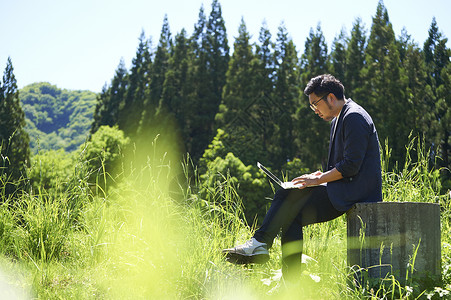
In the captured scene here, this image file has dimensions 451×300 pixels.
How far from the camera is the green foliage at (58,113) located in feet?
249

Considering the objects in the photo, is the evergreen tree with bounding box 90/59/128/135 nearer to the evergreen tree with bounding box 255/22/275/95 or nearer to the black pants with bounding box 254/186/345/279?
the evergreen tree with bounding box 255/22/275/95

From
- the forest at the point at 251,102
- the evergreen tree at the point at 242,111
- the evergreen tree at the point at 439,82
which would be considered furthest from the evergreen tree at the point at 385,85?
the evergreen tree at the point at 242,111

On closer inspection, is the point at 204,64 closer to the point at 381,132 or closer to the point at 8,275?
the point at 381,132

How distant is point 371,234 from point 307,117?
79.6 ft

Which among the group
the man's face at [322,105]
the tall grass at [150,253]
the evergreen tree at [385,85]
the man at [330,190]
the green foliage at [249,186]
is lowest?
the green foliage at [249,186]

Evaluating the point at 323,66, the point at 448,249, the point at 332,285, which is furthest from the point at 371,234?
the point at 323,66

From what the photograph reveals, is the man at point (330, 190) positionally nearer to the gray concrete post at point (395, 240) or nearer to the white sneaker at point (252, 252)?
the white sneaker at point (252, 252)

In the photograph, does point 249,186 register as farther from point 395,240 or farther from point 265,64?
point 395,240

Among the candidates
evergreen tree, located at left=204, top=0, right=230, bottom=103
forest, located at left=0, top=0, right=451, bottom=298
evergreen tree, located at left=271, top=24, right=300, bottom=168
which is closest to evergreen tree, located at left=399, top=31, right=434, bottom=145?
forest, located at left=0, top=0, right=451, bottom=298

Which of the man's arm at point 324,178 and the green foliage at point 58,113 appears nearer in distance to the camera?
the man's arm at point 324,178

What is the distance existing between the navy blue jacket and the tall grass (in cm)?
48

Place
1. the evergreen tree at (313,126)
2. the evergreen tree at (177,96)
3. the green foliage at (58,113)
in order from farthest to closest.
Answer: the green foliage at (58,113) → the evergreen tree at (177,96) → the evergreen tree at (313,126)

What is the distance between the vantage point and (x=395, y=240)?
2.78m

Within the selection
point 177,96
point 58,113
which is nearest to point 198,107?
point 177,96
